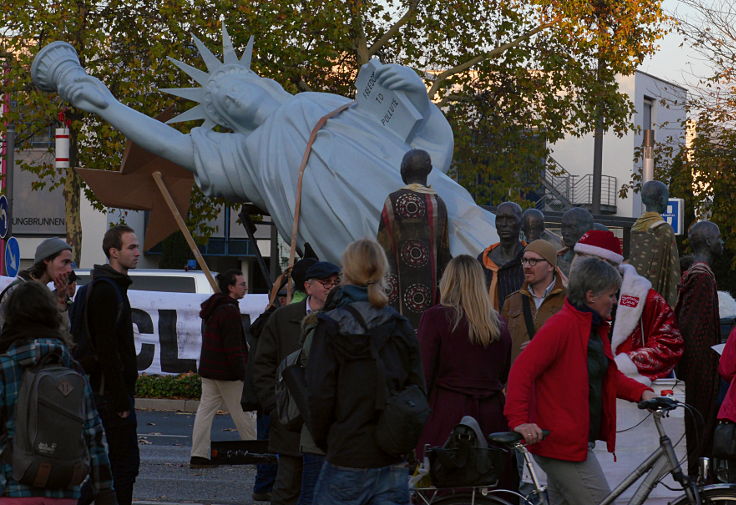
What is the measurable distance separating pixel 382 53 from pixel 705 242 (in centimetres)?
1735

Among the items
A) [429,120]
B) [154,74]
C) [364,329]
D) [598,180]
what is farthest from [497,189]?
[364,329]

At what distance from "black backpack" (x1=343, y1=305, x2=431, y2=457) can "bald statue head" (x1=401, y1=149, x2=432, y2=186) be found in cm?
462

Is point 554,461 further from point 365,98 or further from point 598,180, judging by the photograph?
point 598,180

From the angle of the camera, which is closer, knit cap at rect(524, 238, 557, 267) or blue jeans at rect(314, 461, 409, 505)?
blue jeans at rect(314, 461, 409, 505)

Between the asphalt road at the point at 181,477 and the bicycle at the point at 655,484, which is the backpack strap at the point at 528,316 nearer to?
the bicycle at the point at 655,484

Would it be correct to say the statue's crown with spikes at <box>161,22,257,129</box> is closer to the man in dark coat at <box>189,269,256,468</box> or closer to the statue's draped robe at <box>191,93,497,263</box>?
the statue's draped robe at <box>191,93,497,263</box>

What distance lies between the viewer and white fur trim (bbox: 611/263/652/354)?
23.3ft

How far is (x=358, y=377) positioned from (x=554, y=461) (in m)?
1.12

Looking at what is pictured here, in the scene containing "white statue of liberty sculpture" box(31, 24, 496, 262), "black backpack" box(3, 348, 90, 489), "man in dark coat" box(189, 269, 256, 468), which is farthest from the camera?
"white statue of liberty sculpture" box(31, 24, 496, 262)

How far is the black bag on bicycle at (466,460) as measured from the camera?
5.59 meters

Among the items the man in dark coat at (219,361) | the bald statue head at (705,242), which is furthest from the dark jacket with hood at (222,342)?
the bald statue head at (705,242)

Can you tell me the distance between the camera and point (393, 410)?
495 cm

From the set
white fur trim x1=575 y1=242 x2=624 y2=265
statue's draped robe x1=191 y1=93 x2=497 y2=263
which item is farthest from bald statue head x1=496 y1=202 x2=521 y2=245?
statue's draped robe x1=191 y1=93 x2=497 y2=263

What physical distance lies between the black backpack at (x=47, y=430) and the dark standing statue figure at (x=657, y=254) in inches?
179
